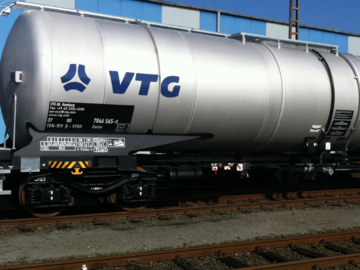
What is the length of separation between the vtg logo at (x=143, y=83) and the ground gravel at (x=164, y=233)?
274 centimetres

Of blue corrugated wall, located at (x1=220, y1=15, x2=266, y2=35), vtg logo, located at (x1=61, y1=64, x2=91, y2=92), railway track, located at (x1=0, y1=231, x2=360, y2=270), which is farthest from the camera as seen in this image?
blue corrugated wall, located at (x1=220, y1=15, x2=266, y2=35)

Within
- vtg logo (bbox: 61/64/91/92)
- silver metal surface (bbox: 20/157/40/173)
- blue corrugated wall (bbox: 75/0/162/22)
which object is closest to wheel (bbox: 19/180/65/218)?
silver metal surface (bbox: 20/157/40/173)

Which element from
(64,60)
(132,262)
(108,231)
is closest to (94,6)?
(64,60)

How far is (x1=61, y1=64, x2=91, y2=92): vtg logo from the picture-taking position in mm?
7766

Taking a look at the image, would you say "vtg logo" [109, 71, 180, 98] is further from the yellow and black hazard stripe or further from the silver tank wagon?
the yellow and black hazard stripe

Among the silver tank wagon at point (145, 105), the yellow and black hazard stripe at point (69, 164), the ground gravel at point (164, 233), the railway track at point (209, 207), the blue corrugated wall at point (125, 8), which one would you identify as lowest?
the ground gravel at point (164, 233)

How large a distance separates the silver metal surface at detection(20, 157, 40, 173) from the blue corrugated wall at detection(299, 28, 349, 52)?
2550 centimetres

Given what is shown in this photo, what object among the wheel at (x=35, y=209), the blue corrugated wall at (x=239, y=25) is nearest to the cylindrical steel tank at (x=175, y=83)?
the wheel at (x=35, y=209)

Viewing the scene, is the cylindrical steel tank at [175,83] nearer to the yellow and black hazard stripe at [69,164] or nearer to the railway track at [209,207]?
the yellow and black hazard stripe at [69,164]

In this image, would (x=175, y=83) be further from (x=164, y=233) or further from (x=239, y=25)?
(x=239, y=25)

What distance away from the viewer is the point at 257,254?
6469mm

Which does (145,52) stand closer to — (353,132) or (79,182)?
(79,182)

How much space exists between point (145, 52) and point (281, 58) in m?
3.70

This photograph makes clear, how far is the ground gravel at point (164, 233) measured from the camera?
636 centimetres
